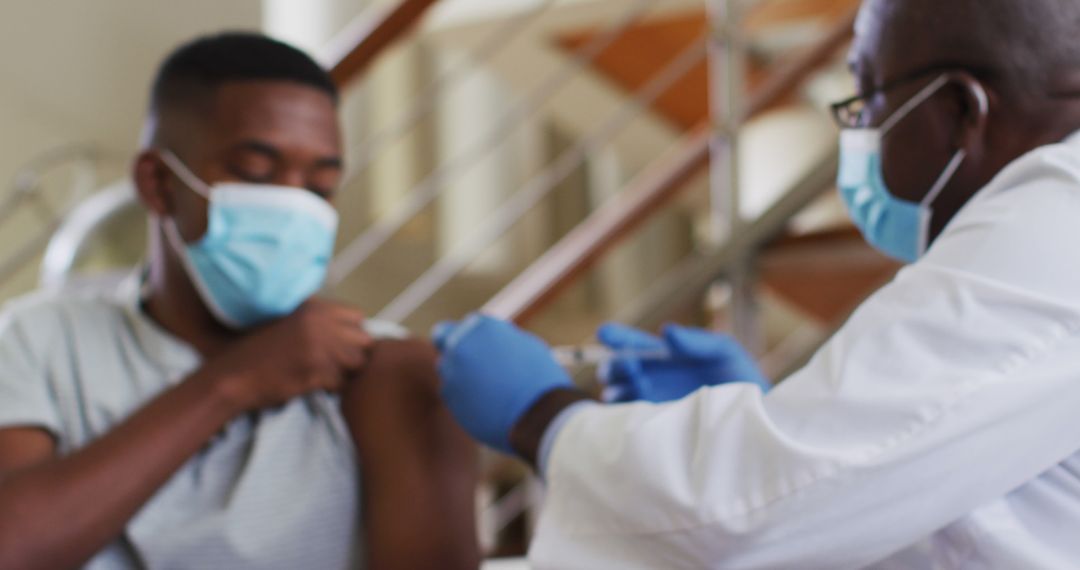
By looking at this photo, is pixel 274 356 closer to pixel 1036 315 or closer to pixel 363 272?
pixel 1036 315

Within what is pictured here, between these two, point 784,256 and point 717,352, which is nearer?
point 717,352

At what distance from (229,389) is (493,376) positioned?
0.30m

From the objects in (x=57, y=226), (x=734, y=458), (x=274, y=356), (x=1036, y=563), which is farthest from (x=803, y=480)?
(x=57, y=226)

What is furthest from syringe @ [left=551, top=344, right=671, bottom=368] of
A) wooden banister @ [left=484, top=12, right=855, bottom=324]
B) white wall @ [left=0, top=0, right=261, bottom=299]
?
white wall @ [left=0, top=0, right=261, bottom=299]

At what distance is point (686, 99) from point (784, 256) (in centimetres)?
175

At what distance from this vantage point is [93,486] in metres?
1.05

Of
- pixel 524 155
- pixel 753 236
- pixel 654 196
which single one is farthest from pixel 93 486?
pixel 524 155

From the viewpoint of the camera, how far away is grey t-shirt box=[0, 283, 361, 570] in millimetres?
1099

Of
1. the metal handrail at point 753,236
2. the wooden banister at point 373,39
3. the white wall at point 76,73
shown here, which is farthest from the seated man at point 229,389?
the white wall at point 76,73

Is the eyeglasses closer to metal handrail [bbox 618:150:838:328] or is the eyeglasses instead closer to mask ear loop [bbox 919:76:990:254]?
mask ear loop [bbox 919:76:990:254]

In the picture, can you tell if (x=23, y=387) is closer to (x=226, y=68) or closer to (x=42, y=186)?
(x=226, y=68)

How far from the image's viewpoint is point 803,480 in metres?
0.77

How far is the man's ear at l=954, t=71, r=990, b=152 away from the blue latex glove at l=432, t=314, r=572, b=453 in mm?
449

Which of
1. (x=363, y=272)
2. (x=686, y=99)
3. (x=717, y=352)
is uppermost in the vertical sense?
(x=717, y=352)
